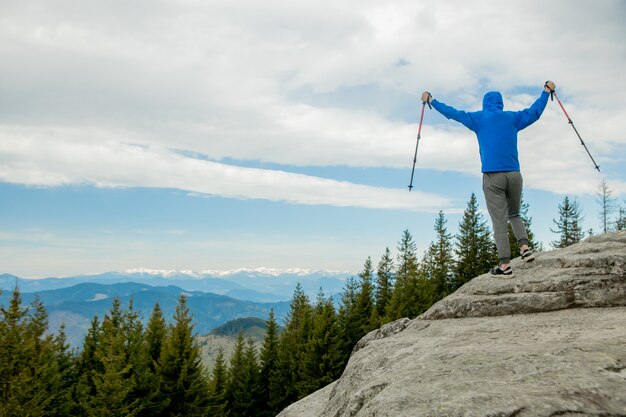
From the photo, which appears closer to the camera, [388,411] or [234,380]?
[388,411]

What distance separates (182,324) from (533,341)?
113 ft

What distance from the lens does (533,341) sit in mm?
6312

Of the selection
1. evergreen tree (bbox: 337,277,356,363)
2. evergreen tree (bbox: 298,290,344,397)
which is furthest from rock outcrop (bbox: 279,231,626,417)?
evergreen tree (bbox: 337,277,356,363)

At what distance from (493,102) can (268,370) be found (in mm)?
55270

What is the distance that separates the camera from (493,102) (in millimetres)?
9547

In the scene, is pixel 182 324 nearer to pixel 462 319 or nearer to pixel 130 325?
pixel 130 325

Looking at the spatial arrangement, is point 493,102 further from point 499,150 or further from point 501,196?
point 501,196

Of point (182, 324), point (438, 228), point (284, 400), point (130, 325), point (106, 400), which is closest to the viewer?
point (106, 400)

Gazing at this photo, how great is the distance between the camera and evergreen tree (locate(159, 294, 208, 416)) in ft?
117

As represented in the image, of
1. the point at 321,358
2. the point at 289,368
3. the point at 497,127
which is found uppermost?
the point at 497,127

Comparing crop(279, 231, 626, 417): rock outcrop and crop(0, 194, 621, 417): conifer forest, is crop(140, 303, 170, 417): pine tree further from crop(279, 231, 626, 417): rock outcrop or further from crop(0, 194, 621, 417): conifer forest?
crop(279, 231, 626, 417): rock outcrop

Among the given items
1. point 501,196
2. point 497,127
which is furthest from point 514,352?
point 497,127

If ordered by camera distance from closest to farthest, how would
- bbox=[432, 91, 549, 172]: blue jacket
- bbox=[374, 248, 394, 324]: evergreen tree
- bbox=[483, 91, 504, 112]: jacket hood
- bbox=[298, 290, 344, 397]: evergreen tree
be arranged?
bbox=[432, 91, 549, 172]: blue jacket
bbox=[483, 91, 504, 112]: jacket hood
bbox=[298, 290, 344, 397]: evergreen tree
bbox=[374, 248, 394, 324]: evergreen tree


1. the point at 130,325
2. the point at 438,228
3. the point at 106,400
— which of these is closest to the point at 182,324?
the point at 106,400
